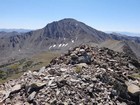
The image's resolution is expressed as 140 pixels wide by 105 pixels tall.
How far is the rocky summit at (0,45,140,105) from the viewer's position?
27703mm

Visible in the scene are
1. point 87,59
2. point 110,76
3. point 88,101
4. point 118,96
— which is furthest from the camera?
point 87,59

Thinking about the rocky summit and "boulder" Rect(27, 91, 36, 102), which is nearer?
the rocky summit

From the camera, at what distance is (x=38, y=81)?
1238 inches

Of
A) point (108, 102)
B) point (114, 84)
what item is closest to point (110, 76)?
point (114, 84)

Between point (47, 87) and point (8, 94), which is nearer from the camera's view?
point (47, 87)

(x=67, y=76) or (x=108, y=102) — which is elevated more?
(x=67, y=76)

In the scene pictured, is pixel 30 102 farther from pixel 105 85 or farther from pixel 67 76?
pixel 105 85

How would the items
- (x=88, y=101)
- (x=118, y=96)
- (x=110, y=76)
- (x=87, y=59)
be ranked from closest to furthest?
(x=88, y=101) → (x=118, y=96) → (x=110, y=76) → (x=87, y=59)

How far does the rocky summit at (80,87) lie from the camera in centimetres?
2770

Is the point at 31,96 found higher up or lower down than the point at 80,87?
lower down

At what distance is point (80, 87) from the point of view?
29125mm

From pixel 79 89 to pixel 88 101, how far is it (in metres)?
1.98

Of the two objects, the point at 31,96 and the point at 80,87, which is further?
the point at 80,87

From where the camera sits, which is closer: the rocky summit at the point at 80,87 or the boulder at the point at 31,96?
the rocky summit at the point at 80,87
